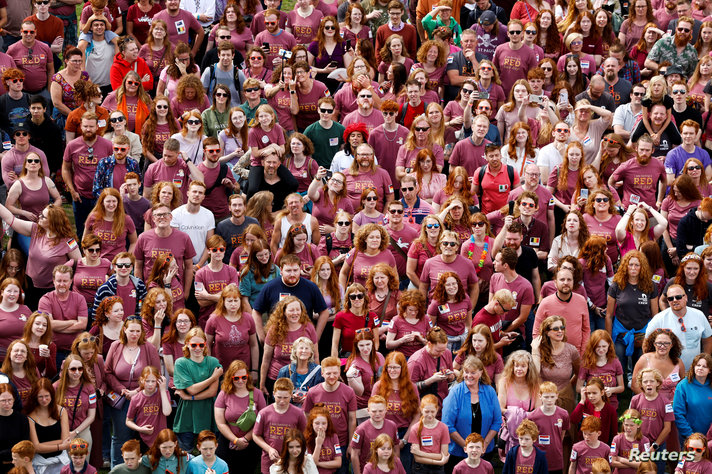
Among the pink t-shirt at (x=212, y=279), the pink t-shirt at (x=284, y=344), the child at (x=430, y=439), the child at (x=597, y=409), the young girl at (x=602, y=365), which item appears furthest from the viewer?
the pink t-shirt at (x=212, y=279)

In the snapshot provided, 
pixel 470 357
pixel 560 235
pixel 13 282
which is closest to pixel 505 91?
pixel 560 235

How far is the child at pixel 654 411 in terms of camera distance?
41.3ft

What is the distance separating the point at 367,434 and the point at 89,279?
3.71 m

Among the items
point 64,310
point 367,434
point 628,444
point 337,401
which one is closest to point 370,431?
point 367,434

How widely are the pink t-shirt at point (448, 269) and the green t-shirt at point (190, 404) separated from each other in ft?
8.63

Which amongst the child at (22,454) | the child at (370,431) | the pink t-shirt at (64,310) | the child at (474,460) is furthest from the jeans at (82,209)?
the child at (474,460)

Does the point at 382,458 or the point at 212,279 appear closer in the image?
the point at 382,458

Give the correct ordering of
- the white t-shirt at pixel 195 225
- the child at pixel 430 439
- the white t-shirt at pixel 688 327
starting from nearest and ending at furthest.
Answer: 1. the child at pixel 430 439
2. the white t-shirt at pixel 688 327
3. the white t-shirt at pixel 195 225

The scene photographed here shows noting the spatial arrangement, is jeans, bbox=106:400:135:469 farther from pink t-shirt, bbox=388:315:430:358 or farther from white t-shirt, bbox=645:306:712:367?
white t-shirt, bbox=645:306:712:367

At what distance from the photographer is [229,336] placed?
13.1 m

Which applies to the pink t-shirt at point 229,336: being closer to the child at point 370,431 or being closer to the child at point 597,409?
the child at point 370,431

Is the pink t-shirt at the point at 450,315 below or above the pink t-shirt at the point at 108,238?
below

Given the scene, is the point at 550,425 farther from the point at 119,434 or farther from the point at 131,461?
the point at 119,434

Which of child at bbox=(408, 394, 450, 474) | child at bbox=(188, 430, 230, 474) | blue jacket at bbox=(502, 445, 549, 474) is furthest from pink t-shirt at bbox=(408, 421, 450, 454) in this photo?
child at bbox=(188, 430, 230, 474)
